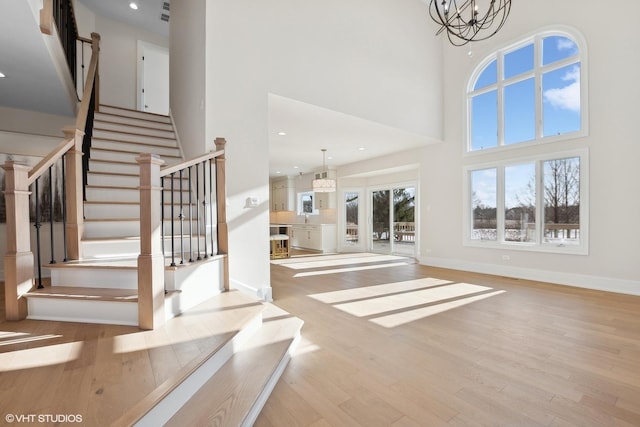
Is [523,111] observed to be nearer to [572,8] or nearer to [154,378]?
[572,8]

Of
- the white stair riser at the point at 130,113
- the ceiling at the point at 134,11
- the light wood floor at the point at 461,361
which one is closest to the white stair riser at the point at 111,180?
the white stair riser at the point at 130,113

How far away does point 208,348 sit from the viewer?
1.91m

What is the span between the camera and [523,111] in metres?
5.78

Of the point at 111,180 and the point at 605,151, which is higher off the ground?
the point at 605,151

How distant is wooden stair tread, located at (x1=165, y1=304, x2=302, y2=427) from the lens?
1.58 metres

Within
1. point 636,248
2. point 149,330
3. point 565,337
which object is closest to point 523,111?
point 636,248

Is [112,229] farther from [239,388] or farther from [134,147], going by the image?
[239,388]

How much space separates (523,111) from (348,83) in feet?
11.6

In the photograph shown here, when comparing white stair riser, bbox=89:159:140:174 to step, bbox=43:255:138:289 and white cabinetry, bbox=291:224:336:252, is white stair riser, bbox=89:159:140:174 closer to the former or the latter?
step, bbox=43:255:138:289

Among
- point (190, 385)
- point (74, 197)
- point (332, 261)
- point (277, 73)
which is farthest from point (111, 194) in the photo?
point (332, 261)

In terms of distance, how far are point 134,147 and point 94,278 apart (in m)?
2.61

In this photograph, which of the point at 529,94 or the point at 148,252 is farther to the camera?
the point at 529,94

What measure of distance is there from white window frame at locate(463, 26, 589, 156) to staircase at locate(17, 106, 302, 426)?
551cm

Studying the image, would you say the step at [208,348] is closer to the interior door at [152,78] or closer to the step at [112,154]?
the step at [112,154]
